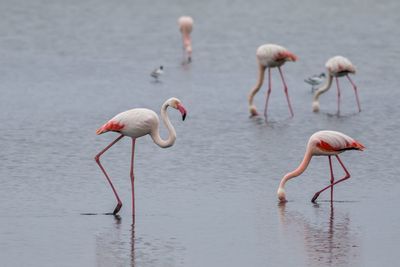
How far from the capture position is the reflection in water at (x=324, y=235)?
9375 millimetres

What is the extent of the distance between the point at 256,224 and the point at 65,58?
12.6 m

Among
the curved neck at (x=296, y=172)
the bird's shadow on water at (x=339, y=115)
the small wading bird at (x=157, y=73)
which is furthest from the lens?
the small wading bird at (x=157, y=73)

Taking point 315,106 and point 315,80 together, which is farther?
point 315,80

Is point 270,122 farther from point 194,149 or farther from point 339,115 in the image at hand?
point 194,149

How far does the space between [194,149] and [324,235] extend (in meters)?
4.37

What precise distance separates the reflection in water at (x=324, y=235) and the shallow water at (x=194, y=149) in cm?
2

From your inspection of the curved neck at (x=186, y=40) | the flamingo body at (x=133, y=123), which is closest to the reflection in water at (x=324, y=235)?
the flamingo body at (x=133, y=123)

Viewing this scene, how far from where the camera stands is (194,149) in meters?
14.4

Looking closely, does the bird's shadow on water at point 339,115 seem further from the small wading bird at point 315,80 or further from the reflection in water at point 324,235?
the reflection in water at point 324,235

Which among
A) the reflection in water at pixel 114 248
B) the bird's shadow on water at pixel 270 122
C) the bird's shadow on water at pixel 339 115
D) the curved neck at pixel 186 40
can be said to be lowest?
the reflection in water at pixel 114 248

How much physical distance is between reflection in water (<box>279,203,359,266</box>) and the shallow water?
0.02 m

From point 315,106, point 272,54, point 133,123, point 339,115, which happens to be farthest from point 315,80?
point 133,123

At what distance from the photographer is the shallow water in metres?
9.87

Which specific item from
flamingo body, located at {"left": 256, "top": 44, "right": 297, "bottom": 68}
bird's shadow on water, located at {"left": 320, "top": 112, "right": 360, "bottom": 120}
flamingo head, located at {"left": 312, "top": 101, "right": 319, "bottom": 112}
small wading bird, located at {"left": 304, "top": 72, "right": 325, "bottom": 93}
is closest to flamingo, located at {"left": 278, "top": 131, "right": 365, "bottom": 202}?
bird's shadow on water, located at {"left": 320, "top": 112, "right": 360, "bottom": 120}
